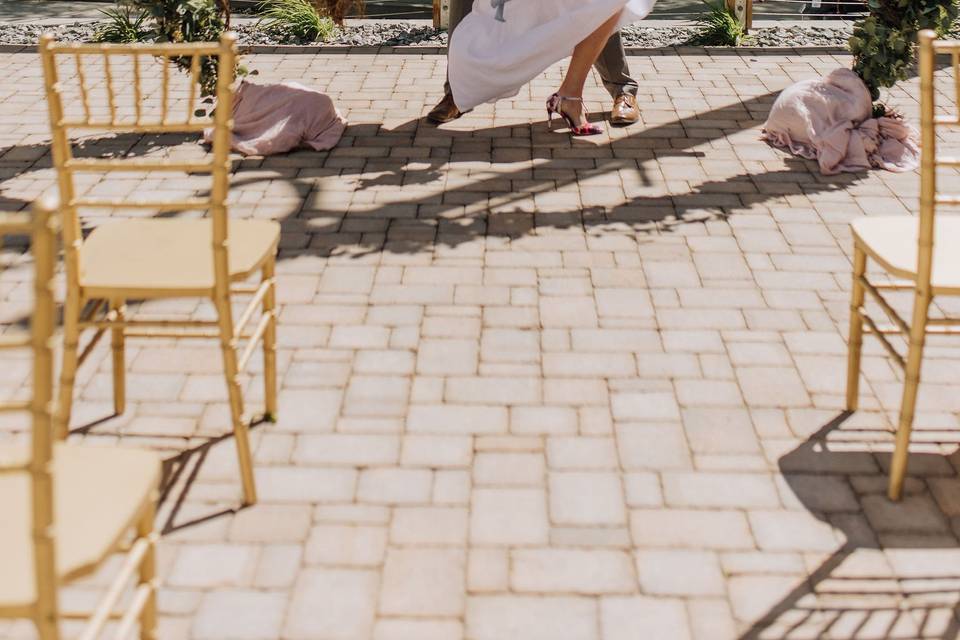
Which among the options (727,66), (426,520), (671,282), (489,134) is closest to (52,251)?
(426,520)

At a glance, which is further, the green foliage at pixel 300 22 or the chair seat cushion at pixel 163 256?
the green foliage at pixel 300 22

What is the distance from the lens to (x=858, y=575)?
111 inches

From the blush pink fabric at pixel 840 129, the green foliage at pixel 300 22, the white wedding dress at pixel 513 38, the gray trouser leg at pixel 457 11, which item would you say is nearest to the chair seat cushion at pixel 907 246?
the blush pink fabric at pixel 840 129

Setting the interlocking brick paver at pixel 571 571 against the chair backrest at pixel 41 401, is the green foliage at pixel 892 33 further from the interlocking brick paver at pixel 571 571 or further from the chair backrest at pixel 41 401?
the chair backrest at pixel 41 401

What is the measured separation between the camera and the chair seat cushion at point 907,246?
2.93m

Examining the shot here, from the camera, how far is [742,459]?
332cm

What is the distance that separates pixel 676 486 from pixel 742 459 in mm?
275

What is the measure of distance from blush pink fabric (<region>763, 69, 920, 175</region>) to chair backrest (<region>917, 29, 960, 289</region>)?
3129 mm

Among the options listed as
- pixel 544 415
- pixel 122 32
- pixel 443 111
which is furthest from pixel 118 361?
pixel 122 32

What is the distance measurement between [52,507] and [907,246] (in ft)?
8.14

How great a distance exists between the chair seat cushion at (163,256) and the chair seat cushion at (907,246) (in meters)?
1.83

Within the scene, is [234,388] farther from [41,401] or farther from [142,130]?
[41,401]

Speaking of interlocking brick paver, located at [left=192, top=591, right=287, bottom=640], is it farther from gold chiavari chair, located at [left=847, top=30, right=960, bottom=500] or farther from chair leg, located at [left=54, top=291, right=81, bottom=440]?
gold chiavari chair, located at [left=847, top=30, right=960, bottom=500]

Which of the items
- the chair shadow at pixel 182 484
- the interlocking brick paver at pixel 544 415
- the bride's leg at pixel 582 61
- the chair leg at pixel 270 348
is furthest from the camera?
the bride's leg at pixel 582 61
